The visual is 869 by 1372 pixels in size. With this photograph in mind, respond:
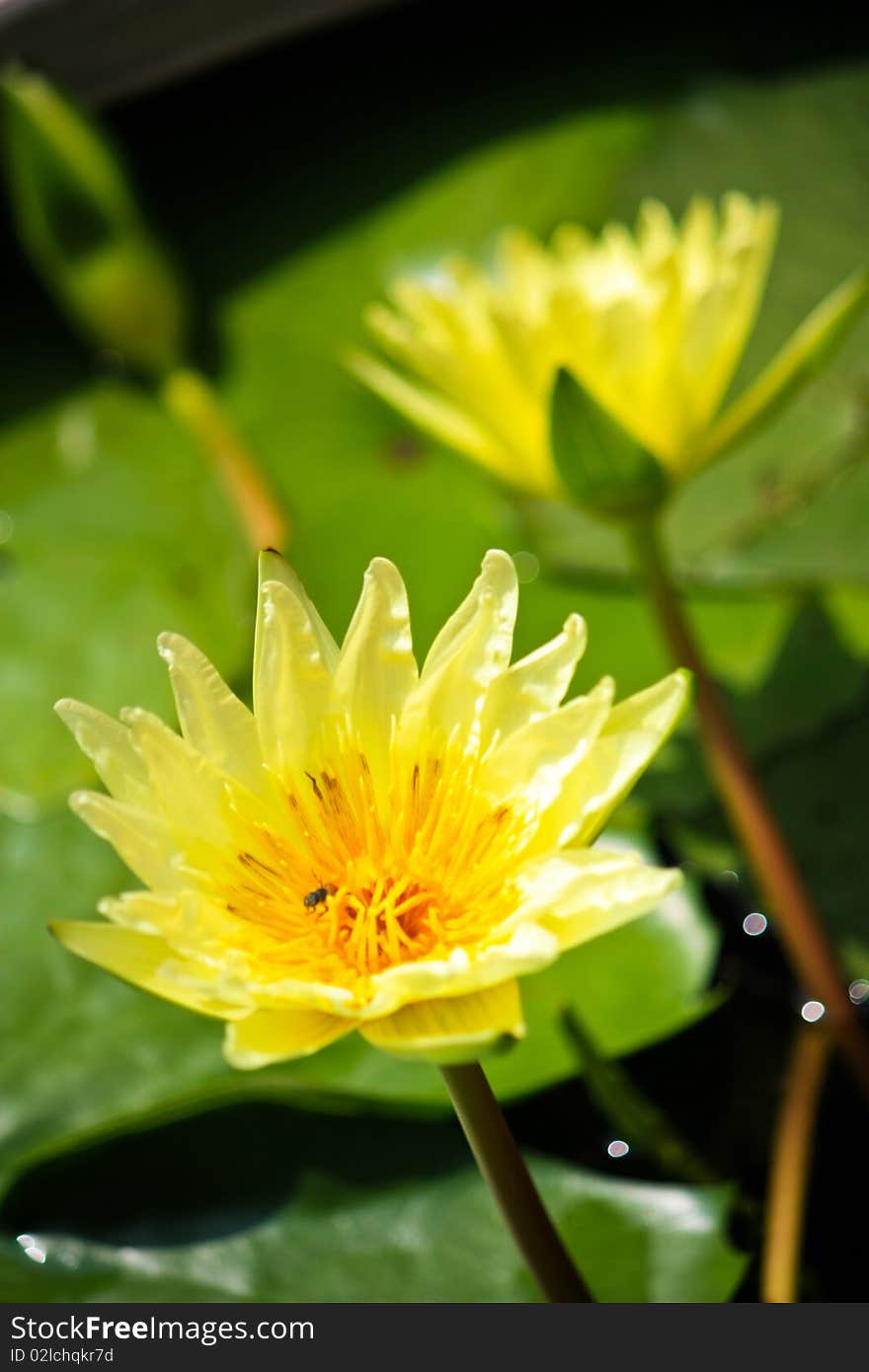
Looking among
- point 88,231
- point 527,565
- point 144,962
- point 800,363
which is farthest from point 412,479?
point 144,962

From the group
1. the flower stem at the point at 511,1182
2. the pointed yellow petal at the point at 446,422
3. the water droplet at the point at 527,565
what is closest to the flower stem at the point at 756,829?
the pointed yellow petal at the point at 446,422

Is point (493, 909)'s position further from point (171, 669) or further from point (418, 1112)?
point (418, 1112)

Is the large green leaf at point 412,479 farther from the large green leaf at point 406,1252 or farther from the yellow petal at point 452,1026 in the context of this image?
the yellow petal at point 452,1026

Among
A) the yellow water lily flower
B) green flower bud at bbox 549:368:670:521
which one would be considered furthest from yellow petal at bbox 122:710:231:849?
green flower bud at bbox 549:368:670:521

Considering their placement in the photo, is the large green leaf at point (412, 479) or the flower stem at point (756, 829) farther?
the large green leaf at point (412, 479)

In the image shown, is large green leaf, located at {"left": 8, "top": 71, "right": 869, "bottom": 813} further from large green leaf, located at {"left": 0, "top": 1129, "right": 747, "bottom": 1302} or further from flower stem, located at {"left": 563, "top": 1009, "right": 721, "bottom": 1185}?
large green leaf, located at {"left": 0, "top": 1129, "right": 747, "bottom": 1302}
